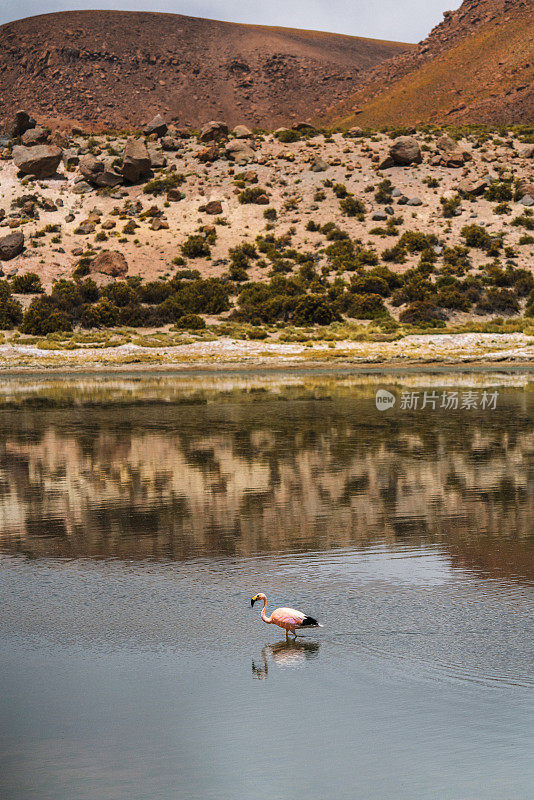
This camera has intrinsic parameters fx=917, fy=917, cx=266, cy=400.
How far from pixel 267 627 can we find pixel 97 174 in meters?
78.5

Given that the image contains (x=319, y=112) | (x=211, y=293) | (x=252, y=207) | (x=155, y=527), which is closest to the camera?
(x=155, y=527)

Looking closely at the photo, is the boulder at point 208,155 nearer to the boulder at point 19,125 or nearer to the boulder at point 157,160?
the boulder at point 157,160

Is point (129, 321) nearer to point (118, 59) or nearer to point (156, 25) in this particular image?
point (118, 59)

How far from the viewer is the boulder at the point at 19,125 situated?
87750 mm

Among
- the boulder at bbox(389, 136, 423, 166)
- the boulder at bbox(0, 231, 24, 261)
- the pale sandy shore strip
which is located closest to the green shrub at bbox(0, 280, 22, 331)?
the pale sandy shore strip

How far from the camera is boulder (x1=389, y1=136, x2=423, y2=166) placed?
8006 cm

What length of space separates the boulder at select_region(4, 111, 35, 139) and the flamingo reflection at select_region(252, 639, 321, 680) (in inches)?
3505

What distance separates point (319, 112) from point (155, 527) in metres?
143

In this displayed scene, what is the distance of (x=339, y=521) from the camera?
10.4 metres

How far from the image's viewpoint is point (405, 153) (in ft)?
262

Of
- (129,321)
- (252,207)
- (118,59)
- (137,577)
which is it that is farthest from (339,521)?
(118,59)

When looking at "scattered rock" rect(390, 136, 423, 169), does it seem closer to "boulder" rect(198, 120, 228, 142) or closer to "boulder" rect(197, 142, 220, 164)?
"boulder" rect(197, 142, 220, 164)

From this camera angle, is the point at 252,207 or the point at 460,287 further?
the point at 252,207

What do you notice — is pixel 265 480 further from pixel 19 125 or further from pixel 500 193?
pixel 19 125
